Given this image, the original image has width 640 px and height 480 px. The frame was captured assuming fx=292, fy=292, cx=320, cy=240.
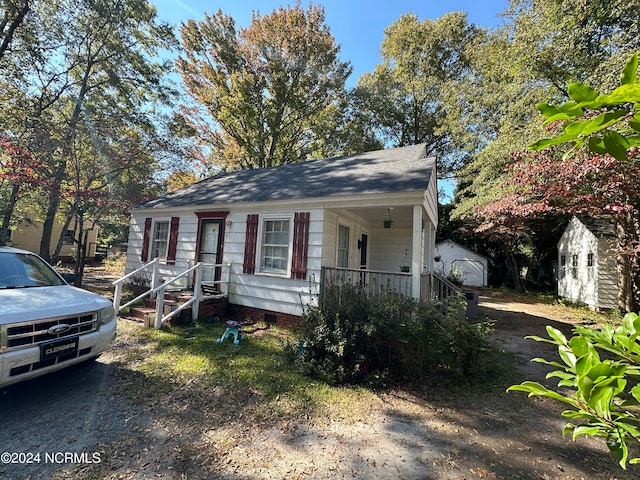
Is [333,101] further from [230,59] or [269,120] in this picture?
[230,59]

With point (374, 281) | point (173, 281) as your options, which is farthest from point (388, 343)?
point (173, 281)

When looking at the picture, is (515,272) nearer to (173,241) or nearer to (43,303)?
(173,241)

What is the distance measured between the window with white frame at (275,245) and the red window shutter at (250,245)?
0.20 meters

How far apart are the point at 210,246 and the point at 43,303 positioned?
5.02 meters

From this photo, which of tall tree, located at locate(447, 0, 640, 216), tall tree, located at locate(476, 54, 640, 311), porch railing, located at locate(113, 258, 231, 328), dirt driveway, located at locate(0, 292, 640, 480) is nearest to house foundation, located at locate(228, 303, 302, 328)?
porch railing, located at locate(113, 258, 231, 328)

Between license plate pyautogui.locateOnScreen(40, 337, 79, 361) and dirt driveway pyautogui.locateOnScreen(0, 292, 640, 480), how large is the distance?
2.17 feet

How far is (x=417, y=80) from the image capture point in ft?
62.8

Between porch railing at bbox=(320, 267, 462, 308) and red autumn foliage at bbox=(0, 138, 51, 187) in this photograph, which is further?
red autumn foliage at bbox=(0, 138, 51, 187)

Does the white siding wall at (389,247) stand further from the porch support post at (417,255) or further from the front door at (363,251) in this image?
the porch support post at (417,255)

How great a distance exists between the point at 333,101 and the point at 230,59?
6.75m

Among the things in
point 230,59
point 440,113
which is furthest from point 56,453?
point 440,113

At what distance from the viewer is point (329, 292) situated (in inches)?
228

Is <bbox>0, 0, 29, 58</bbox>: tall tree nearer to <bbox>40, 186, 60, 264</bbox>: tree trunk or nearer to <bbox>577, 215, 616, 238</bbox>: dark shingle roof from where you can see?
<bbox>40, 186, 60, 264</bbox>: tree trunk

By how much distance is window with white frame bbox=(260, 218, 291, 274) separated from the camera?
24.1 feet
